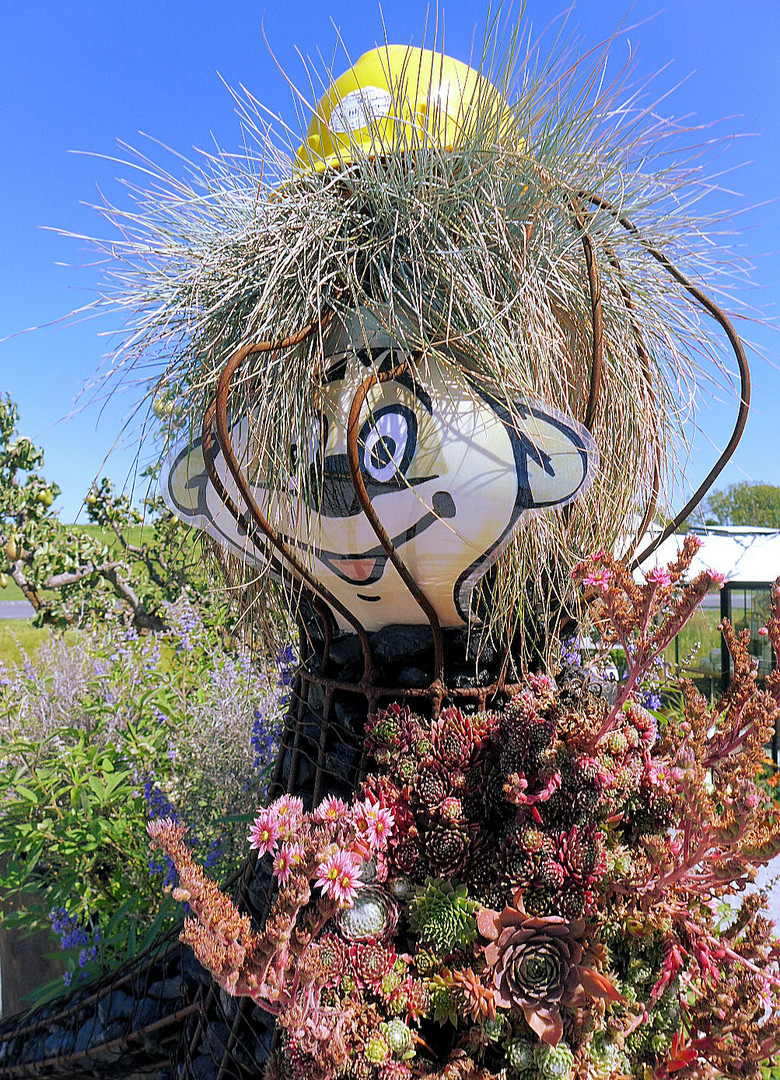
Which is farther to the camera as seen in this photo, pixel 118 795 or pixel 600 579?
pixel 118 795

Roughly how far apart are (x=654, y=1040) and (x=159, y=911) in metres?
1.17

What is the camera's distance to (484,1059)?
71 centimetres

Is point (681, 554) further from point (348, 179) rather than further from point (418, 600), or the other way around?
point (348, 179)

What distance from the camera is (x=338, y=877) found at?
0.60 meters

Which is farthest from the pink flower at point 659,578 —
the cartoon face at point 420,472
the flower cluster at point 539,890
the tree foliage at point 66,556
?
the tree foliage at point 66,556

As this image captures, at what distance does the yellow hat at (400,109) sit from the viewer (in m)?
0.81

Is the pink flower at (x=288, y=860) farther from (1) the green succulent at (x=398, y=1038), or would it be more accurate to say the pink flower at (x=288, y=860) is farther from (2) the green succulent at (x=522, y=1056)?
(2) the green succulent at (x=522, y=1056)

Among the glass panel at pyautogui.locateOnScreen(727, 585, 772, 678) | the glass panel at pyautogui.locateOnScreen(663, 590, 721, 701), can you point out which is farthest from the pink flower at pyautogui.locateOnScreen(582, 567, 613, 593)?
the glass panel at pyautogui.locateOnScreen(663, 590, 721, 701)

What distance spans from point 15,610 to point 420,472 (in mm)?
20156

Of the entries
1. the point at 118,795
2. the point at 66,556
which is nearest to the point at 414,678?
the point at 118,795

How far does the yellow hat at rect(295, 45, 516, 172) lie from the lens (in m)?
0.81

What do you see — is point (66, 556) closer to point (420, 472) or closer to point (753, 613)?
point (420, 472)

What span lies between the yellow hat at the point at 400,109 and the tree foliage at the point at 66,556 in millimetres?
3573

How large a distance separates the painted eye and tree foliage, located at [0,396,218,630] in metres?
3.64
